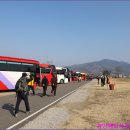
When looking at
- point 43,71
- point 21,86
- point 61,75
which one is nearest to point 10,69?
point 43,71

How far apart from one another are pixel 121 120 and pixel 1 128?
16.3 ft

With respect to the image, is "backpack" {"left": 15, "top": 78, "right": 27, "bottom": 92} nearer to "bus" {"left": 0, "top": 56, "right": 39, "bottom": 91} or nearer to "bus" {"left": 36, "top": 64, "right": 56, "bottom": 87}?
"bus" {"left": 0, "top": 56, "right": 39, "bottom": 91}

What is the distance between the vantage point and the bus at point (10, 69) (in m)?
33.2

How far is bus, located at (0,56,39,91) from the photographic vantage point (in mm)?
33219

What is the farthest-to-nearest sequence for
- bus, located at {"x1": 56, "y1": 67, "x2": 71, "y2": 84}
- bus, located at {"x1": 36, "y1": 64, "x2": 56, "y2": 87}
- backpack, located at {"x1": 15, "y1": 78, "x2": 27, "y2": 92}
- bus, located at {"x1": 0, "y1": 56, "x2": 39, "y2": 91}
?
1. bus, located at {"x1": 56, "y1": 67, "x2": 71, "y2": 84}
2. bus, located at {"x1": 36, "y1": 64, "x2": 56, "y2": 87}
3. bus, located at {"x1": 0, "y1": 56, "x2": 39, "y2": 91}
4. backpack, located at {"x1": 15, "y1": 78, "x2": 27, "y2": 92}

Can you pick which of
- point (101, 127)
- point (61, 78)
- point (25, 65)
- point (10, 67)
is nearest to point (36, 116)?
point (101, 127)

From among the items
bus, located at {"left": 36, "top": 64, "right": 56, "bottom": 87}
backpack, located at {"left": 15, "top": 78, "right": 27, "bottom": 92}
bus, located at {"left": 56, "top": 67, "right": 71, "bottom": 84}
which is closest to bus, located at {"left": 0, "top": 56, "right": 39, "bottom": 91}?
bus, located at {"left": 36, "top": 64, "right": 56, "bottom": 87}

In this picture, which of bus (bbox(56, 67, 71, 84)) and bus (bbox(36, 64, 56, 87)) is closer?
bus (bbox(36, 64, 56, 87))

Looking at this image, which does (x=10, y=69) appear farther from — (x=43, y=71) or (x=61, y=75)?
(x=61, y=75)

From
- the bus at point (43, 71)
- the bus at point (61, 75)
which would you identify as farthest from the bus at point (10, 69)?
the bus at point (61, 75)

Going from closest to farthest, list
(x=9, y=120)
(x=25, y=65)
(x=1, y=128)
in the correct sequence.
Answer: (x=1, y=128) → (x=9, y=120) → (x=25, y=65)

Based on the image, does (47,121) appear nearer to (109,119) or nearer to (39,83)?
(109,119)

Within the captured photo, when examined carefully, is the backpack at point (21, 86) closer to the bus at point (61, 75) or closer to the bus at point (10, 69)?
the bus at point (10, 69)

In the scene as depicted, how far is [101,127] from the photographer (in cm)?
1159
